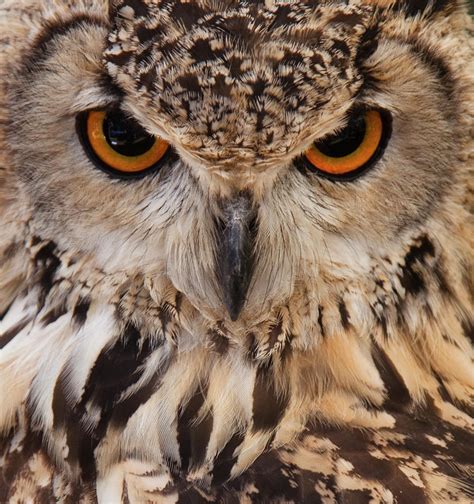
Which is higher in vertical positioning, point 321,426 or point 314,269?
point 314,269

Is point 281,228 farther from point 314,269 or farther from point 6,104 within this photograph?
point 6,104

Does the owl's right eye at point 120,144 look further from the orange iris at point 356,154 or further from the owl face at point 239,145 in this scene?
the orange iris at point 356,154

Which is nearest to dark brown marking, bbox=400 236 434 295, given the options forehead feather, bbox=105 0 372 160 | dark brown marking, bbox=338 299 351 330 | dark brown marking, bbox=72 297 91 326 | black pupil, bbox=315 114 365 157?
dark brown marking, bbox=338 299 351 330

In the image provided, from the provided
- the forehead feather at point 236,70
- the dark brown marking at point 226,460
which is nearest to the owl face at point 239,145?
the forehead feather at point 236,70

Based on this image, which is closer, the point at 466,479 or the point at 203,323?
the point at 466,479

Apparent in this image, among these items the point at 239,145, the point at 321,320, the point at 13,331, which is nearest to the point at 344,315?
the point at 321,320

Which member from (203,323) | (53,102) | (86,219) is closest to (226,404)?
(203,323)

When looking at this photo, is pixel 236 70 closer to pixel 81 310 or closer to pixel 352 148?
pixel 352 148
